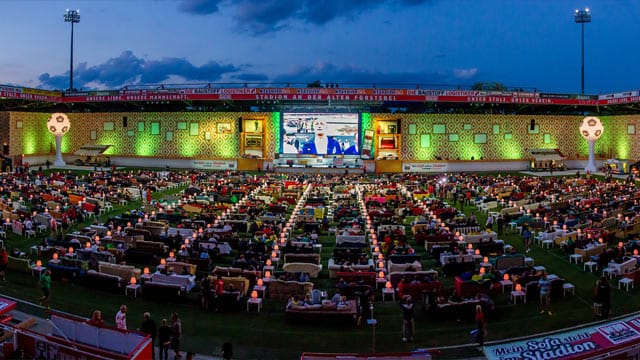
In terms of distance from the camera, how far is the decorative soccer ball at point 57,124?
54.0 metres

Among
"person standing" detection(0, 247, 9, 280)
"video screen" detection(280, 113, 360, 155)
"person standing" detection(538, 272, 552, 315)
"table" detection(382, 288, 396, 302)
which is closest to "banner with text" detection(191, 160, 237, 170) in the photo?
"video screen" detection(280, 113, 360, 155)

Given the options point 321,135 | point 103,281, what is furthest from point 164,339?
point 321,135

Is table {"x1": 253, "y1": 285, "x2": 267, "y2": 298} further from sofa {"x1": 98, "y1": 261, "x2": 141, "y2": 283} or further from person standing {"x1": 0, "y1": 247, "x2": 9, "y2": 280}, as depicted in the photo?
person standing {"x1": 0, "y1": 247, "x2": 9, "y2": 280}

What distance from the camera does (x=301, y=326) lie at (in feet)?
45.0

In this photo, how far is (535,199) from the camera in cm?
3148

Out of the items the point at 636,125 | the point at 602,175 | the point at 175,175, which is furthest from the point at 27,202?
the point at 636,125

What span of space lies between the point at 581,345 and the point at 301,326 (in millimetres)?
6256

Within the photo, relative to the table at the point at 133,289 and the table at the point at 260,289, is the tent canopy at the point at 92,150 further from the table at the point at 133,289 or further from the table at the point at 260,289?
the table at the point at 260,289

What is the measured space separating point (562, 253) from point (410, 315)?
11.0m

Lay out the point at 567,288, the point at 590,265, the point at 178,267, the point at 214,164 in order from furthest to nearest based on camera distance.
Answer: the point at 214,164
the point at 590,265
the point at 178,267
the point at 567,288

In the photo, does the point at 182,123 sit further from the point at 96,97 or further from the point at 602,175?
the point at 602,175

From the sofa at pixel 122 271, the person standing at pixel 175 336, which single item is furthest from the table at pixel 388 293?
the sofa at pixel 122 271

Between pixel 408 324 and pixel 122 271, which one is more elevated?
pixel 122 271

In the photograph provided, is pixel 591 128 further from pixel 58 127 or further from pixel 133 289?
pixel 58 127
